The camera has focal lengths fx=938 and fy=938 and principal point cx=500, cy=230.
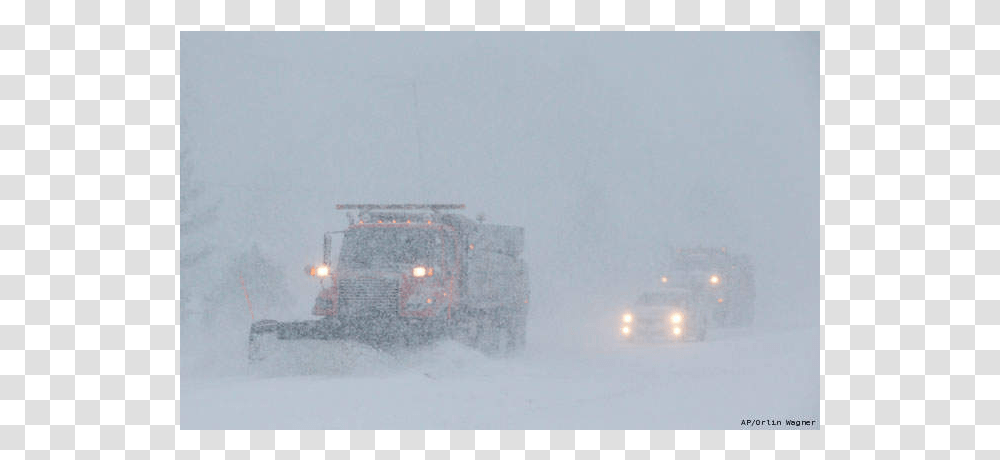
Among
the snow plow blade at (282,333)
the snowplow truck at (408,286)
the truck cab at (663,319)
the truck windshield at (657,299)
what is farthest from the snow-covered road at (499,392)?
the truck windshield at (657,299)

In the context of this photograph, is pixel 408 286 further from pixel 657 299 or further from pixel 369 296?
pixel 657 299

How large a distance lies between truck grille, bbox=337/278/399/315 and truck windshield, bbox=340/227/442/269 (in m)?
1.17

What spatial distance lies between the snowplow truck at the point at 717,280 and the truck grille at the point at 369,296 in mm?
21850

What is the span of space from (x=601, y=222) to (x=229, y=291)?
41.6 metres

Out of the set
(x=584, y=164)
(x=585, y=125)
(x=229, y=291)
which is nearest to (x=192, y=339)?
(x=229, y=291)

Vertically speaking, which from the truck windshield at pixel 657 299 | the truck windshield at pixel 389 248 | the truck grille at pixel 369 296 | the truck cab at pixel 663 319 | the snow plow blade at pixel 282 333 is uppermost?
the truck windshield at pixel 389 248

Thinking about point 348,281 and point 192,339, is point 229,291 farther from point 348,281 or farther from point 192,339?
point 348,281

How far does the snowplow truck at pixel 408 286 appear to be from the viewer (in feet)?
63.2

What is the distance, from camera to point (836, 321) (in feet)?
37.7

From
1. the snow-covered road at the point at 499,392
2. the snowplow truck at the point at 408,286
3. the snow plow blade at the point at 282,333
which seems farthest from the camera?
the snowplow truck at the point at 408,286

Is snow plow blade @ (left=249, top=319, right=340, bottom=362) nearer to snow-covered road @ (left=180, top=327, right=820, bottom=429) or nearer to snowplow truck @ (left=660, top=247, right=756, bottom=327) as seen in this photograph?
snow-covered road @ (left=180, top=327, right=820, bottom=429)

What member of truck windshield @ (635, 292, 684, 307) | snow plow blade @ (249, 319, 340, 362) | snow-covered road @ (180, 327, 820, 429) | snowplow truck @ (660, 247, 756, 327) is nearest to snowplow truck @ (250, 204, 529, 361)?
snow plow blade @ (249, 319, 340, 362)

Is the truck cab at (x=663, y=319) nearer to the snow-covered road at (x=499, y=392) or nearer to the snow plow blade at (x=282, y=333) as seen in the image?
the snow-covered road at (x=499, y=392)

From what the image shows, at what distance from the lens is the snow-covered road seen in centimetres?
1234
